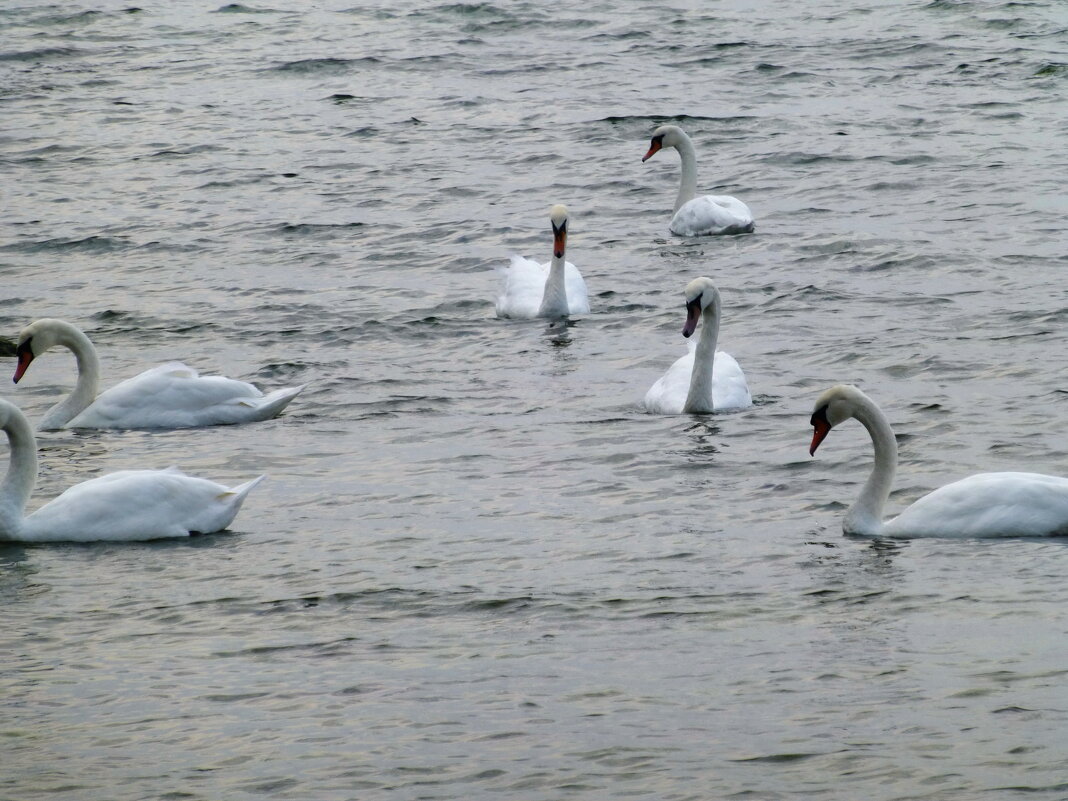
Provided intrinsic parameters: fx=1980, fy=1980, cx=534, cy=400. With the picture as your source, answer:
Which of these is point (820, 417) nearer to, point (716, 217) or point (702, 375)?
point (702, 375)

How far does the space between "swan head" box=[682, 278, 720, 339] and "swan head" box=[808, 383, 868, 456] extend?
2822mm

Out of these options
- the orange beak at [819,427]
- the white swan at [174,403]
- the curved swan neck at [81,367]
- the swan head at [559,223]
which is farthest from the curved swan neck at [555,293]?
the orange beak at [819,427]

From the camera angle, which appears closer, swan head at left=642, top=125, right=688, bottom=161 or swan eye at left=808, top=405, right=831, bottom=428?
swan eye at left=808, top=405, right=831, bottom=428

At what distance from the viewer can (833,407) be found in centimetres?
991

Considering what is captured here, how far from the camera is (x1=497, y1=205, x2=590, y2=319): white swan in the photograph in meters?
15.2

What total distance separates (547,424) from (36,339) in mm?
3380

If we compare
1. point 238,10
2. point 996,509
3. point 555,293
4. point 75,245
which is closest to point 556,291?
point 555,293

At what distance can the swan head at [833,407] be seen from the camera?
979 centimetres

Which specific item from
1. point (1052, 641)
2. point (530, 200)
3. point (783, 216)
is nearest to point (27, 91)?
point (530, 200)

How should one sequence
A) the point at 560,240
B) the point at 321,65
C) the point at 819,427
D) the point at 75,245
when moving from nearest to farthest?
1. the point at 819,427
2. the point at 560,240
3. the point at 75,245
4. the point at 321,65

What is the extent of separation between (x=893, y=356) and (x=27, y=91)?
1563 centimetres

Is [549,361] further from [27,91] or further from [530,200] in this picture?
[27,91]

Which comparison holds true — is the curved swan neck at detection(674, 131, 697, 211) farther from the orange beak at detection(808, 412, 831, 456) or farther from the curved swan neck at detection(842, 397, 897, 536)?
the curved swan neck at detection(842, 397, 897, 536)

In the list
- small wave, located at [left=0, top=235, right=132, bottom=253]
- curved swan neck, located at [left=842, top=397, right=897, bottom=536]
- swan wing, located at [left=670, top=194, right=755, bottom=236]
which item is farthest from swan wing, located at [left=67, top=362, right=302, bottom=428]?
swan wing, located at [left=670, top=194, right=755, bottom=236]
